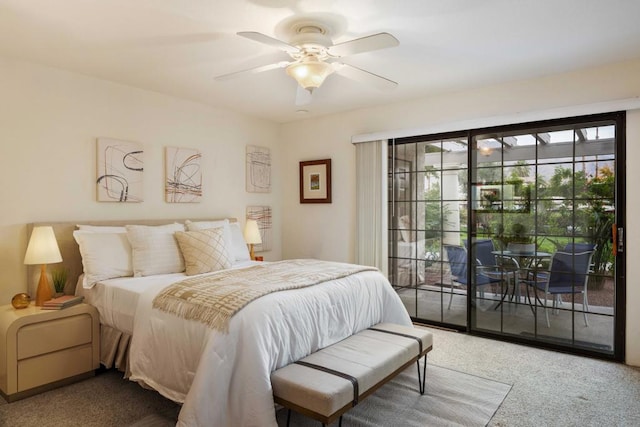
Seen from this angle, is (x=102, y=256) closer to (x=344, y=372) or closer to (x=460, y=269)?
(x=344, y=372)

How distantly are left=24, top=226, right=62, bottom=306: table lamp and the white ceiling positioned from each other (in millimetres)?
1353

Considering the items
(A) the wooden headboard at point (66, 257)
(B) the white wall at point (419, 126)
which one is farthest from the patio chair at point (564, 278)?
(A) the wooden headboard at point (66, 257)

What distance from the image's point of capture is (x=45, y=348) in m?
2.76

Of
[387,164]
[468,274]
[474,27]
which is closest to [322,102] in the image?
[387,164]

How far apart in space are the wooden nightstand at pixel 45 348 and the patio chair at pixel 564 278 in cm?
376

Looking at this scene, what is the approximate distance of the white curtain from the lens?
4559 millimetres

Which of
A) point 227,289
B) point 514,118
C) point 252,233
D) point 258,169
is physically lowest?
point 227,289

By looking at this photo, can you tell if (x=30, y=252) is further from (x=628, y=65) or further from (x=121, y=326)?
(x=628, y=65)

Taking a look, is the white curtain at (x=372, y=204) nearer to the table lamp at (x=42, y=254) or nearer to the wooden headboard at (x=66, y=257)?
the wooden headboard at (x=66, y=257)

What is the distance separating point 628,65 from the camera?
128 inches

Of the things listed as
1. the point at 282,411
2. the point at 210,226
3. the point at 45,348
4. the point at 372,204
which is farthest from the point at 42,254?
the point at 372,204

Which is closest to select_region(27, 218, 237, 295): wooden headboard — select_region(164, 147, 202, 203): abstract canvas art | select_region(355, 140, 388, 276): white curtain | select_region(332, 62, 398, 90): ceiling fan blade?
select_region(164, 147, 202, 203): abstract canvas art

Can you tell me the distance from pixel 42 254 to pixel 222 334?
5.59 feet

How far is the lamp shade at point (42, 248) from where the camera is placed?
9.53 feet
